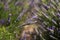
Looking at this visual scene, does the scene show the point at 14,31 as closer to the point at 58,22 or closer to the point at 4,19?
the point at 4,19

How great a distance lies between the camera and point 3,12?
348cm

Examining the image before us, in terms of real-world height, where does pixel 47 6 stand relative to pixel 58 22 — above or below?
above

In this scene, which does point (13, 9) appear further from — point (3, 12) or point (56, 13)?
point (56, 13)

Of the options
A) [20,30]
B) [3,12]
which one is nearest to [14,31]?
[20,30]

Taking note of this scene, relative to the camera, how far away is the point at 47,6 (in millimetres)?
3408

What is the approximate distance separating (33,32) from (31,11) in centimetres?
28

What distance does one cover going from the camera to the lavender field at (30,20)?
10.8 feet

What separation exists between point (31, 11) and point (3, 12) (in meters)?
0.30

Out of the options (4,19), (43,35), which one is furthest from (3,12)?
(43,35)

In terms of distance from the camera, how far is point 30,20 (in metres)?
3.38

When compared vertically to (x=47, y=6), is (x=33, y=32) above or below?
below

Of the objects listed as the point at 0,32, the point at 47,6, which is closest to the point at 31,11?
the point at 47,6

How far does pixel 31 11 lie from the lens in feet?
11.5

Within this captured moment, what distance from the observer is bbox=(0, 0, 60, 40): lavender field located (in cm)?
330
